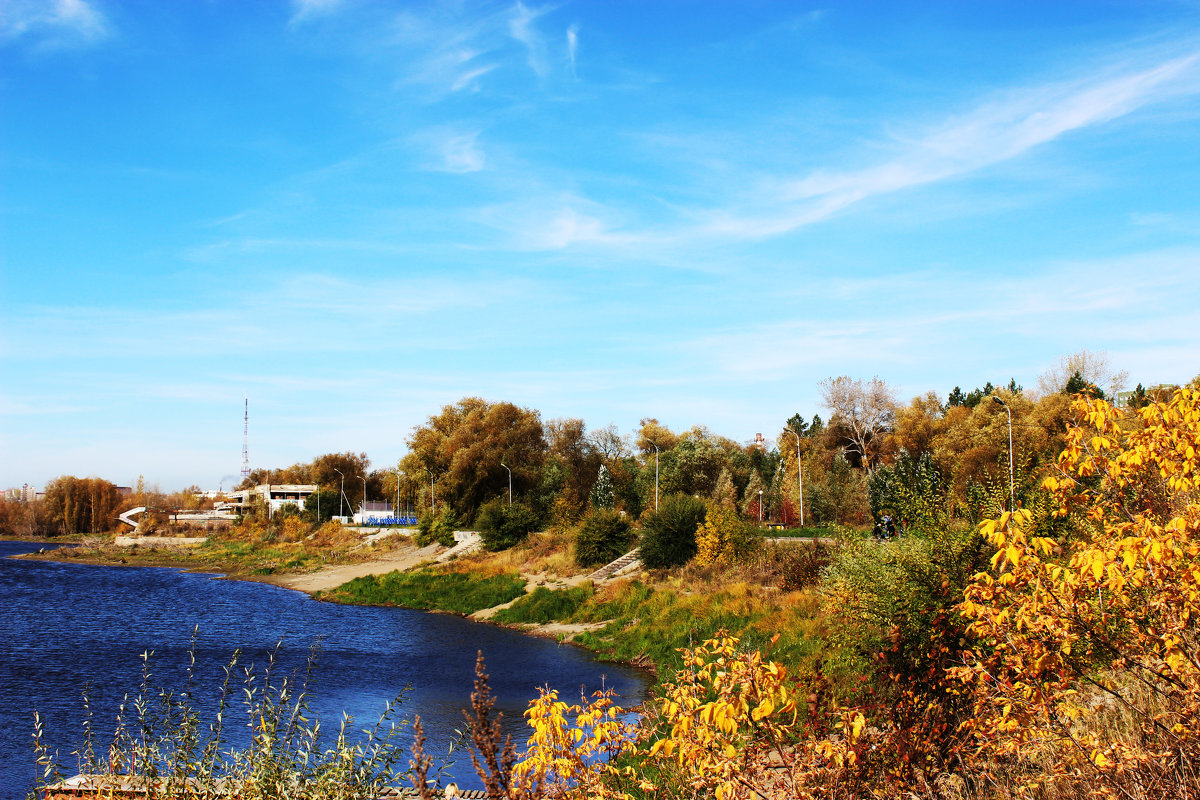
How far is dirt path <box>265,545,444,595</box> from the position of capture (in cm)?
4909

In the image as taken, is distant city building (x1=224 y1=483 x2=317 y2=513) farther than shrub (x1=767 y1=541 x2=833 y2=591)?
Yes

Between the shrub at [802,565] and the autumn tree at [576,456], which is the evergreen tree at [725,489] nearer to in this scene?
the autumn tree at [576,456]

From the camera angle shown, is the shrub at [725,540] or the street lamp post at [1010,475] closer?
the street lamp post at [1010,475]

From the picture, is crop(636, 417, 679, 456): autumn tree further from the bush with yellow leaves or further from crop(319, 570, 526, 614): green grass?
the bush with yellow leaves

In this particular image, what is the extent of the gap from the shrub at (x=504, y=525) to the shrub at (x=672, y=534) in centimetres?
1667

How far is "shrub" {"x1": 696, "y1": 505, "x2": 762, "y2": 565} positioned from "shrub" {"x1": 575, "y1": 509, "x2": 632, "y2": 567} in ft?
21.6

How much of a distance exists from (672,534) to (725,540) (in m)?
2.68

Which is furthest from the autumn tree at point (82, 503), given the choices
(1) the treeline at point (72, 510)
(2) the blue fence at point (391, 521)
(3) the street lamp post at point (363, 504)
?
(2) the blue fence at point (391, 521)

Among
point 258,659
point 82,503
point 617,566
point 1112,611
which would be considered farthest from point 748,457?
point 82,503

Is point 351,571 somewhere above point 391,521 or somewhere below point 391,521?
below

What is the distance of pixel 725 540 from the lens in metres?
31.1

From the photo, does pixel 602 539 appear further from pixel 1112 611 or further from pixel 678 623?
pixel 1112 611

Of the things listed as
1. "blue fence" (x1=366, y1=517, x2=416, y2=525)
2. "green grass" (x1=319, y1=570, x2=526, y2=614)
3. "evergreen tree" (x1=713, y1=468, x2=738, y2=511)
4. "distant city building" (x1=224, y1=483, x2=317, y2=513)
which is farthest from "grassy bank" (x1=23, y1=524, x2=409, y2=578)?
"evergreen tree" (x1=713, y1=468, x2=738, y2=511)

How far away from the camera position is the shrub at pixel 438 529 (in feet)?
186
